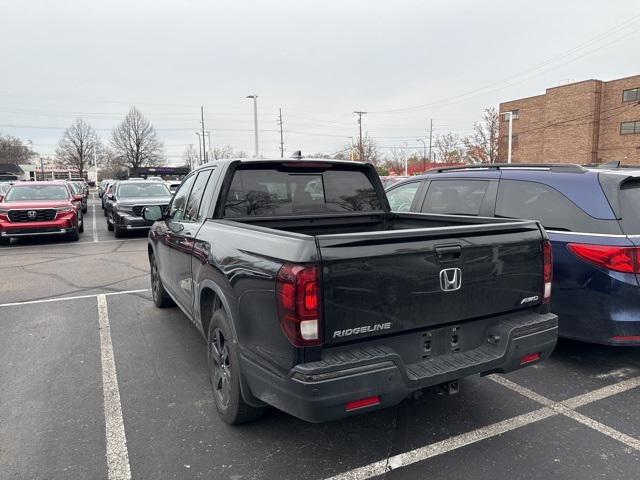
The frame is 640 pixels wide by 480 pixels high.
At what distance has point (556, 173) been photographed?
439 cm

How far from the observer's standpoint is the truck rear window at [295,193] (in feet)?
13.0

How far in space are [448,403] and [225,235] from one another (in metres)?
2.16

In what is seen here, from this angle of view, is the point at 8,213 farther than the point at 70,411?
Yes

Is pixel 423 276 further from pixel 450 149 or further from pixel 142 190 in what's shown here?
pixel 450 149

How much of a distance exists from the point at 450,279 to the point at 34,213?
1318cm

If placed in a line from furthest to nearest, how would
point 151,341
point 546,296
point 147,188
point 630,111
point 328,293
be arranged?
point 630,111
point 147,188
point 151,341
point 546,296
point 328,293

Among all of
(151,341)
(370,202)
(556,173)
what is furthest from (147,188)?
(556,173)


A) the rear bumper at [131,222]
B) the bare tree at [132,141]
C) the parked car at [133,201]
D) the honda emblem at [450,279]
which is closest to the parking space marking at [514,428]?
the honda emblem at [450,279]

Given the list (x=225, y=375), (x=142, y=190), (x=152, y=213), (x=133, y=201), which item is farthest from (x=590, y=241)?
(x=142, y=190)

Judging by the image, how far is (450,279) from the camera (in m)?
2.74

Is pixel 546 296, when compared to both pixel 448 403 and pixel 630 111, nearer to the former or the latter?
pixel 448 403

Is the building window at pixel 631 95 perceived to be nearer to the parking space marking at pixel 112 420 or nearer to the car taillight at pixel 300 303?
the parking space marking at pixel 112 420

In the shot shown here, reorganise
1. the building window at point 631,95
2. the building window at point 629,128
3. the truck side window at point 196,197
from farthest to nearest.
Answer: the building window at point 629,128 → the building window at point 631,95 → the truck side window at point 196,197

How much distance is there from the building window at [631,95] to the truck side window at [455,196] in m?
45.1
